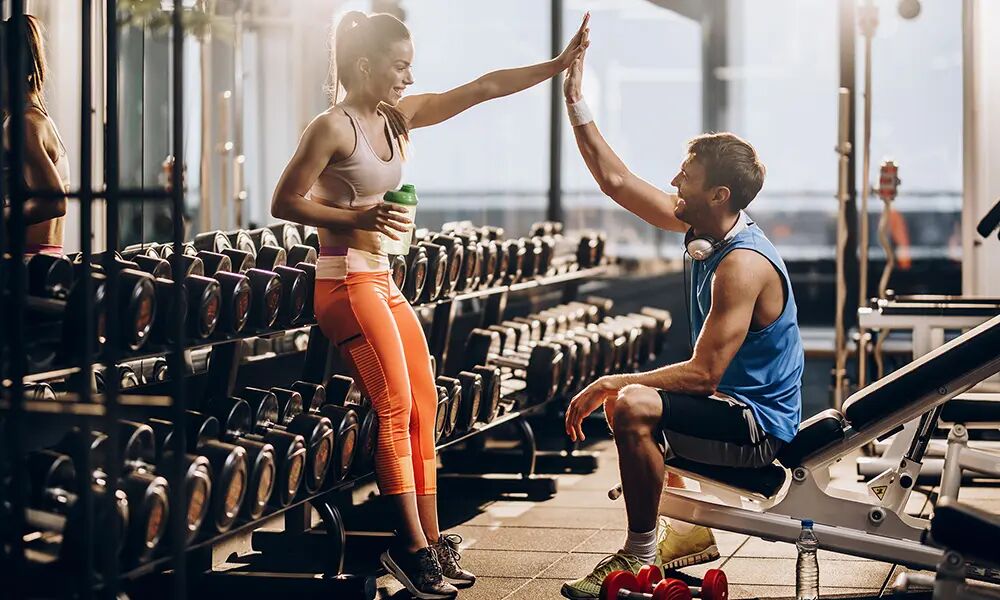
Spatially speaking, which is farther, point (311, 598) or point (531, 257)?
point (531, 257)

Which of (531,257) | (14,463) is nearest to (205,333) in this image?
(14,463)

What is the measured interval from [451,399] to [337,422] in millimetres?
646

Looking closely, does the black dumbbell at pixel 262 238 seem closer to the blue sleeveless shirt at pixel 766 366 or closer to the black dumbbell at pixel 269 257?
the black dumbbell at pixel 269 257

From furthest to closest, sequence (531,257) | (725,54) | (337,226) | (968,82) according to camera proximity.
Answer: (725,54) → (968,82) → (531,257) → (337,226)

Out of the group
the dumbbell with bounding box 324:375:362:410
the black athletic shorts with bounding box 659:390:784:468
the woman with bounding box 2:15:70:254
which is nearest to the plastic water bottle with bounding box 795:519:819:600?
the black athletic shorts with bounding box 659:390:784:468

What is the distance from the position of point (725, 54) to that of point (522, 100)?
1.73 metres

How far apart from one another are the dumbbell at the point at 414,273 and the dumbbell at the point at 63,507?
134 cm

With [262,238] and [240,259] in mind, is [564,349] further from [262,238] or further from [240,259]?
[240,259]

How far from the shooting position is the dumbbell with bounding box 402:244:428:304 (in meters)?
3.74

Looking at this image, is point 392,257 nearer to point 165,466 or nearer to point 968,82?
point 165,466

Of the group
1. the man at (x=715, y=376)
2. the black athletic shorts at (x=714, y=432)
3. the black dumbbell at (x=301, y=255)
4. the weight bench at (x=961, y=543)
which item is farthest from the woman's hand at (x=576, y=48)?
the weight bench at (x=961, y=543)

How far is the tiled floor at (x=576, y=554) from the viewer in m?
3.22

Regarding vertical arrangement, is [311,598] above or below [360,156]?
below

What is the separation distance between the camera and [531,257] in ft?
15.8
